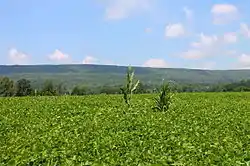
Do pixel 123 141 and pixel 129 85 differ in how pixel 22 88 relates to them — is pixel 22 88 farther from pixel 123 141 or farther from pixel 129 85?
pixel 123 141

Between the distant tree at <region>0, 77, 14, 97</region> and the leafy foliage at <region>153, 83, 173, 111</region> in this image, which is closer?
the leafy foliage at <region>153, 83, 173, 111</region>

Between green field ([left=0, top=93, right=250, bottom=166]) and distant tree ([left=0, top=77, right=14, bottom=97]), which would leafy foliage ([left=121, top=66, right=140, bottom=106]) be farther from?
distant tree ([left=0, top=77, right=14, bottom=97])

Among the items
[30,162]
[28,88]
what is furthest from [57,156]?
[28,88]

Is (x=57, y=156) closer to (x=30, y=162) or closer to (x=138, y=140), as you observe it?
(x=30, y=162)

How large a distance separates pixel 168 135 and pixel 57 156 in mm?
5533

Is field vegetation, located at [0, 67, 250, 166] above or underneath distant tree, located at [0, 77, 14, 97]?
above

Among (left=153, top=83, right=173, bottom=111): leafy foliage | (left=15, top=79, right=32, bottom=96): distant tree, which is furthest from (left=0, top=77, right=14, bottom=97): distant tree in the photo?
(left=153, top=83, right=173, bottom=111): leafy foliage

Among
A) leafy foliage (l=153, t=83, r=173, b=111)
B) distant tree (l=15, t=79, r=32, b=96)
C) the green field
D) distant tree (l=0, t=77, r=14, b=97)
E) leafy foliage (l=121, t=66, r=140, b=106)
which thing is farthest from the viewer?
distant tree (l=0, t=77, r=14, b=97)

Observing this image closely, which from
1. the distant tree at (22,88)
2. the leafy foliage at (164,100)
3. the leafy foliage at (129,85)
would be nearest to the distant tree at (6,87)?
the distant tree at (22,88)

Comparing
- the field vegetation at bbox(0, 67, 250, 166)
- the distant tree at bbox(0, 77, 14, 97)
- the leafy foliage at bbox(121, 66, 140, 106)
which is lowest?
the distant tree at bbox(0, 77, 14, 97)

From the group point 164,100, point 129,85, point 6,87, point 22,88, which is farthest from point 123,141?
point 6,87

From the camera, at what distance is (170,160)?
427 inches

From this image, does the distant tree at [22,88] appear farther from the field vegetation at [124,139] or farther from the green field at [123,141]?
the green field at [123,141]

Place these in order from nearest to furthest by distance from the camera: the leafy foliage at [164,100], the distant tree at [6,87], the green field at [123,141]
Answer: the green field at [123,141] → the leafy foliage at [164,100] → the distant tree at [6,87]
